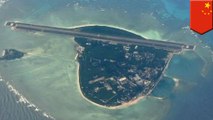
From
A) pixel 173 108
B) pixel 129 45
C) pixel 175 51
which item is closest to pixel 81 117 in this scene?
pixel 173 108

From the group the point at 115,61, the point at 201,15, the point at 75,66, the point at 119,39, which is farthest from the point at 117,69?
the point at 201,15

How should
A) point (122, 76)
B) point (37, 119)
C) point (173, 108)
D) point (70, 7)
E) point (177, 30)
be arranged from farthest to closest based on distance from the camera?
1. point (70, 7)
2. point (177, 30)
3. point (122, 76)
4. point (173, 108)
5. point (37, 119)

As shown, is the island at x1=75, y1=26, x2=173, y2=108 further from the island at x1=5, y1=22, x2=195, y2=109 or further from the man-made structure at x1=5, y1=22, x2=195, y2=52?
the man-made structure at x1=5, y1=22, x2=195, y2=52

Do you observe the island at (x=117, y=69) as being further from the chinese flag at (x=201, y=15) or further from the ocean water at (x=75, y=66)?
the chinese flag at (x=201, y=15)

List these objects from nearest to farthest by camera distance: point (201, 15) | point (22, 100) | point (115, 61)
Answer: point (201, 15) < point (22, 100) < point (115, 61)

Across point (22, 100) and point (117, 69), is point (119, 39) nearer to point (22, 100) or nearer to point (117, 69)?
point (117, 69)

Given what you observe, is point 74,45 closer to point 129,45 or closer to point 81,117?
point 129,45
